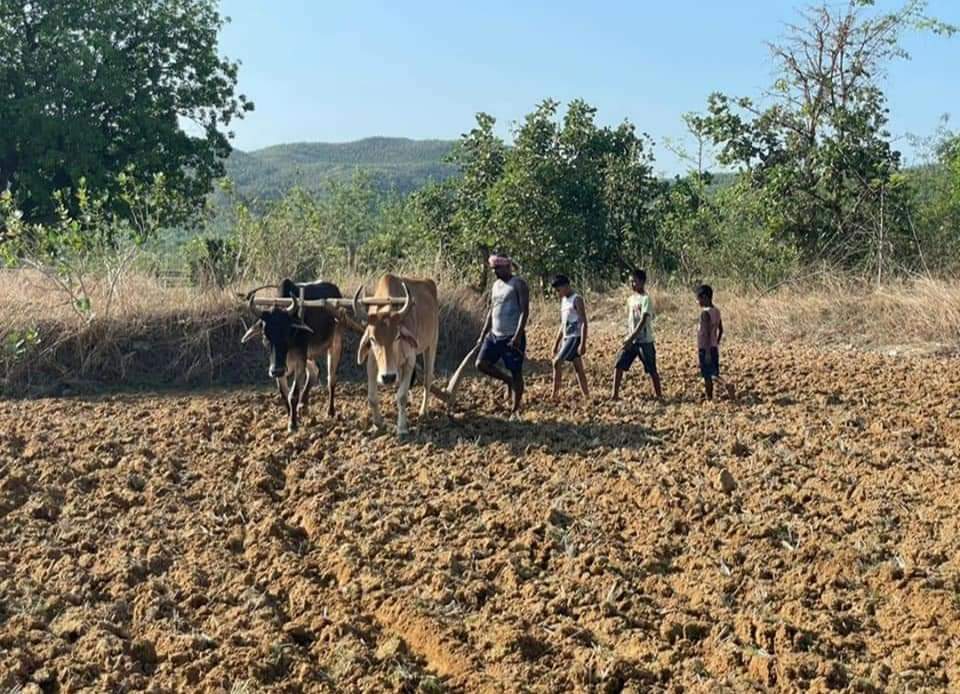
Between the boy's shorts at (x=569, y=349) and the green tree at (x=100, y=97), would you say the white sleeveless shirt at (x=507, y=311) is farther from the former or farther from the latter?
the green tree at (x=100, y=97)

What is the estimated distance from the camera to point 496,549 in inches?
223

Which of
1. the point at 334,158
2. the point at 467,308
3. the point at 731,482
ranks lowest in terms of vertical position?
the point at 731,482

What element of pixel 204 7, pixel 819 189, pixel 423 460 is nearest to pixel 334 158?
pixel 204 7

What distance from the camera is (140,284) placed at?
11.5 meters

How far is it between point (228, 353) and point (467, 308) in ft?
10.0

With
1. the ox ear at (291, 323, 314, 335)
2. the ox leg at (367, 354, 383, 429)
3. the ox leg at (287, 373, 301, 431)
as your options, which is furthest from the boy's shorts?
the ox leg at (287, 373, 301, 431)

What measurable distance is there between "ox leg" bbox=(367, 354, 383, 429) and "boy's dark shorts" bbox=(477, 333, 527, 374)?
1.08 m

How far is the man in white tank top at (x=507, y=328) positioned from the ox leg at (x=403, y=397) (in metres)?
0.87

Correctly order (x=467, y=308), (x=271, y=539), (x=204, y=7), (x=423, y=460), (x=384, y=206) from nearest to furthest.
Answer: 1. (x=271, y=539)
2. (x=423, y=460)
3. (x=467, y=308)
4. (x=204, y=7)
5. (x=384, y=206)

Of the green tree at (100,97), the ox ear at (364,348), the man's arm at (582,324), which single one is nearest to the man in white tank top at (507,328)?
the man's arm at (582,324)

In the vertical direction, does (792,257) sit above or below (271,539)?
above

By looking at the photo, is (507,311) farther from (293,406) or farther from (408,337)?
(293,406)

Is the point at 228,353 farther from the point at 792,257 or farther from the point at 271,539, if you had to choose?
the point at 792,257

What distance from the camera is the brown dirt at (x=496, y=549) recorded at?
441 cm
